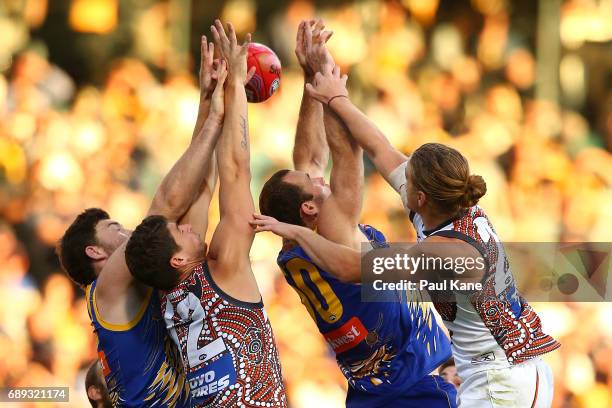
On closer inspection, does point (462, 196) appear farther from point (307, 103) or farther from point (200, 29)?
point (200, 29)

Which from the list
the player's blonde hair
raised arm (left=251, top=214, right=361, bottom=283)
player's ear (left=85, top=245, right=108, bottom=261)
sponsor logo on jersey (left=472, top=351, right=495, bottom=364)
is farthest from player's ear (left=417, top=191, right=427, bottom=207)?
player's ear (left=85, top=245, right=108, bottom=261)

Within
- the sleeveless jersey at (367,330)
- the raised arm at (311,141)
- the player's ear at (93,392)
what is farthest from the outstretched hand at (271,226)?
the player's ear at (93,392)

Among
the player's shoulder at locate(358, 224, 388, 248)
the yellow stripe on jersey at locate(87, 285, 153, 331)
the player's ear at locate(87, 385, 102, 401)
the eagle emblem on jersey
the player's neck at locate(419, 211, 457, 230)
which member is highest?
the player's shoulder at locate(358, 224, 388, 248)

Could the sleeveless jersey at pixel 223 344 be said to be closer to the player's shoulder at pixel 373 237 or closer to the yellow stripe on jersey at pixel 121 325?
the yellow stripe on jersey at pixel 121 325

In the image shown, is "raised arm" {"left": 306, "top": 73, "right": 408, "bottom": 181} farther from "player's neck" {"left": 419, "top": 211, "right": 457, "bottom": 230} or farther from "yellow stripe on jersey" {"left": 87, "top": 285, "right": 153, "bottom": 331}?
"yellow stripe on jersey" {"left": 87, "top": 285, "right": 153, "bottom": 331}

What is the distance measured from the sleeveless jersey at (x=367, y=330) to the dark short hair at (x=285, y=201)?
0.58 feet

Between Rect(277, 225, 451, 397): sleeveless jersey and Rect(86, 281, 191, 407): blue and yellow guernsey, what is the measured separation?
0.77 metres

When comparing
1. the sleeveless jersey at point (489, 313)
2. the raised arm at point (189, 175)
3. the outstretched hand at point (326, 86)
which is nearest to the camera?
the sleeveless jersey at point (489, 313)

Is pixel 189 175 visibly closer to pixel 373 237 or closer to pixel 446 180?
pixel 373 237

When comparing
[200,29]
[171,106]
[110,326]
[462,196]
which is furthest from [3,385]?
[462,196]

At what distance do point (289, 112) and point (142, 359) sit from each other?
5.09m

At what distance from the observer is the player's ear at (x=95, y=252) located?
512 cm

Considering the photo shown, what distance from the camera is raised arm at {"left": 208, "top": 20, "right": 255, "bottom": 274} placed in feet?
15.3

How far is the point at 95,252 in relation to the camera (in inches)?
202
